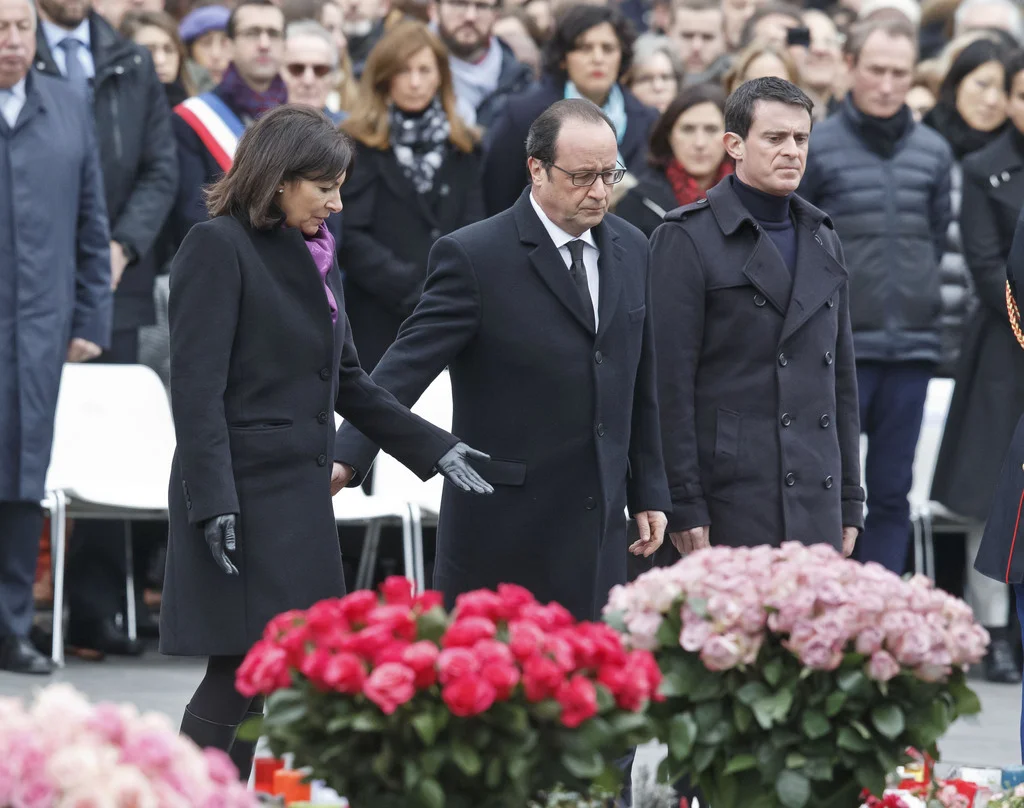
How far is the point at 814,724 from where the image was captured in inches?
163

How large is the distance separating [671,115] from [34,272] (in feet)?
8.50

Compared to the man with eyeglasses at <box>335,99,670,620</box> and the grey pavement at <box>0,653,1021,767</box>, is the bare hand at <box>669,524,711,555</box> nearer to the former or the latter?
the man with eyeglasses at <box>335,99,670,620</box>

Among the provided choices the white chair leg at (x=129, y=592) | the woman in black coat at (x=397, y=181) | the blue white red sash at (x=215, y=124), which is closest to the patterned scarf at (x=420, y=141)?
the woman in black coat at (x=397, y=181)

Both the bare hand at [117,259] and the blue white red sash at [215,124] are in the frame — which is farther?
the blue white red sash at [215,124]

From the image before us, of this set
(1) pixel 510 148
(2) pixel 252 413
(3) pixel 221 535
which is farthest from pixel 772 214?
(1) pixel 510 148

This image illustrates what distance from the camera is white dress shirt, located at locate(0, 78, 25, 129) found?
325 inches

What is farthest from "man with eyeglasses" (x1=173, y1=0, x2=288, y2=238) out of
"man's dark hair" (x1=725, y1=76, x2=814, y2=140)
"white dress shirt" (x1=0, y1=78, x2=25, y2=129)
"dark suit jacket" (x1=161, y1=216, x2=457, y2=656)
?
"dark suit jacket" (x1=161, y1=216, x2=457, y2=656)

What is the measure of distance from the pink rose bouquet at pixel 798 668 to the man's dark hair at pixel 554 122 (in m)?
1.54

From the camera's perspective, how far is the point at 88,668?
852 cm

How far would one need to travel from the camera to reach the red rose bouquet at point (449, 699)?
368 centimetres

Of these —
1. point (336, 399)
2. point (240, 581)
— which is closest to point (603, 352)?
point (336, 399)

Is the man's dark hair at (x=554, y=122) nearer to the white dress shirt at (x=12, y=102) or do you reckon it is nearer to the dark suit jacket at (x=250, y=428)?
the dark suit jacket at (x=250, y=428)

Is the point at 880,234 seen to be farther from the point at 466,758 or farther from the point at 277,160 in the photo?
the point at 466,758

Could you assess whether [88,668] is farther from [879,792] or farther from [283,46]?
[879,792]
